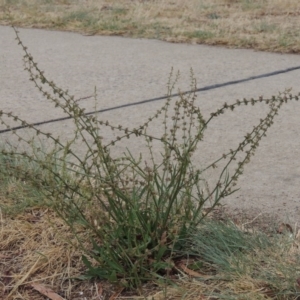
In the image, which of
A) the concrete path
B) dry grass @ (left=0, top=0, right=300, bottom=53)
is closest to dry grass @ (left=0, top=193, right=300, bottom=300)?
the concrete path

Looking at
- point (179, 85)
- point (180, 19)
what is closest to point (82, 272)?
point (179, 85)

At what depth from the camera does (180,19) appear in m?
7.55

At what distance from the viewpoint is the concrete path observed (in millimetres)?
3336

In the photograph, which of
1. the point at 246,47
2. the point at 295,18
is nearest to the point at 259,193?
the point at 246,47

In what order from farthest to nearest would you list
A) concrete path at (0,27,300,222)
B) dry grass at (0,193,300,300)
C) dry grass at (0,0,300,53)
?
dry grass at (0,0,300,53)
concrete path at (0,27,300,222)
dry grass at (0,193,300,300)

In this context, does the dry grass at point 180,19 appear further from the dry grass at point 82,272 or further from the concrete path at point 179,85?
the dry grass at point 82,272

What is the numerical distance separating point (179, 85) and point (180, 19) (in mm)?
2701

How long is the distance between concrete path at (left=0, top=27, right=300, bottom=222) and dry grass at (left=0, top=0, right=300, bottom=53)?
8.9 inches

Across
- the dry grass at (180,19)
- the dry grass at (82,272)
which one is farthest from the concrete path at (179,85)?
the dry grass at (82,272)

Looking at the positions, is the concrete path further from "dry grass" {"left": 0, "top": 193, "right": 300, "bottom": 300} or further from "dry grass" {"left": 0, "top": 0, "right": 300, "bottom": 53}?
"dry grass" {"left": 0, "top": 193, "right": 300, "bottom": 300}

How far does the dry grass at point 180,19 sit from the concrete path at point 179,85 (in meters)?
0.23

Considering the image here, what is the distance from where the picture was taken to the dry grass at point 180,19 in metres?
6.36

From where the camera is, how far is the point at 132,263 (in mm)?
2377

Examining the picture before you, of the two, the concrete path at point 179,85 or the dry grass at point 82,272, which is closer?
the dry grass at point 82,272
